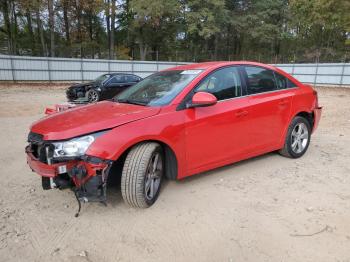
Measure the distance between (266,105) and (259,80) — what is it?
0.40 m

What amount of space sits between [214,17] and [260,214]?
32.0 meters

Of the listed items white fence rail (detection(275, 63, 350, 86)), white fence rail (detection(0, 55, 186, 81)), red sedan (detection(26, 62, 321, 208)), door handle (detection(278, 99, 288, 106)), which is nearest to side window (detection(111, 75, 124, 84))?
red sedan (detection(26, 62, 321, 208))

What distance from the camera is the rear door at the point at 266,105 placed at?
4.21 m

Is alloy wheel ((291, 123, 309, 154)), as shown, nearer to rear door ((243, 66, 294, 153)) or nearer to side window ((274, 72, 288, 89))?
rear door ((243, 66, 294, 153))

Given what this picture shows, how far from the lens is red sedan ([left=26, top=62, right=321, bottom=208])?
9.58 ft

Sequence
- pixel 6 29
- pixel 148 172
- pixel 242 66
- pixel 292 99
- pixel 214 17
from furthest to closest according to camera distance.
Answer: pixel 214 17
pixel 6 29
pixel 292 99
pixel 242 66
pixel 148 172

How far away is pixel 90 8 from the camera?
94.1 ft

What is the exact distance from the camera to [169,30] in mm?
34750

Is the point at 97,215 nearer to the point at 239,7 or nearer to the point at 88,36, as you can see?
the point at 88,36

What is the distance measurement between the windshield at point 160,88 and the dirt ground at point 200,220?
3.73 feet

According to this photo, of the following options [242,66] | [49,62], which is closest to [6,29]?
[49,62]

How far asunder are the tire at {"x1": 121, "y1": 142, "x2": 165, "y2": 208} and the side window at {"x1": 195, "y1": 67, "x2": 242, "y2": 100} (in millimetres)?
1015

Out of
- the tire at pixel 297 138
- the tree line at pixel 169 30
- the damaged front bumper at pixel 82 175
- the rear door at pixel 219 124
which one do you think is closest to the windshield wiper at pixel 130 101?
the rear door at pixel 219 124

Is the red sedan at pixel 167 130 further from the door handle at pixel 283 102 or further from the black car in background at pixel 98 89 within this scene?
the black car in background at pixel 98 89
